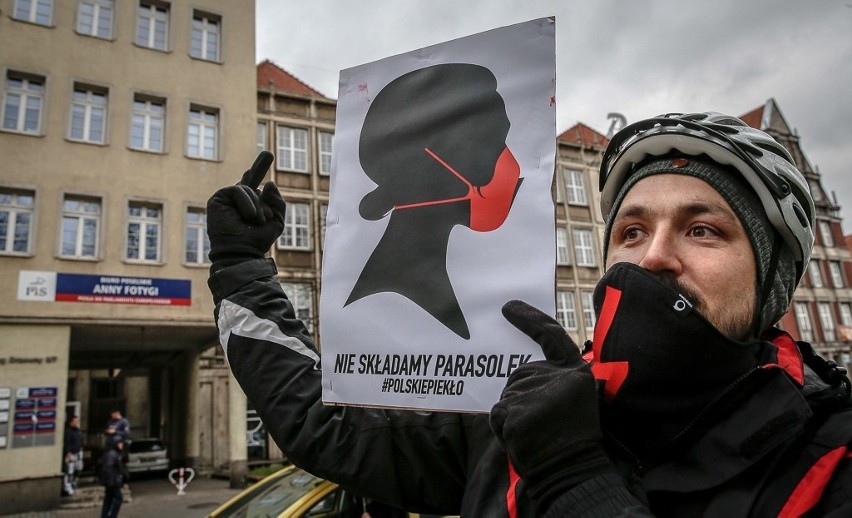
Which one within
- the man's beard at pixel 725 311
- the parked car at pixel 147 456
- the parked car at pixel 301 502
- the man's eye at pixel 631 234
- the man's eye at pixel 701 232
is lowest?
the parked car at pixel 147 456

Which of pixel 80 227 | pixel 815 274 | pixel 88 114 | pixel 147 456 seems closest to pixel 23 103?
pixel 88 114

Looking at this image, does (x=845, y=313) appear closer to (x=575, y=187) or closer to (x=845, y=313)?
(x=845, y=313)

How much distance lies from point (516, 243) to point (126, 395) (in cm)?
3908

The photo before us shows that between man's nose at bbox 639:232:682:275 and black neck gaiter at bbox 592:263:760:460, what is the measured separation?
85 mm

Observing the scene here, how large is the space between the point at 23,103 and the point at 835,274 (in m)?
46.1

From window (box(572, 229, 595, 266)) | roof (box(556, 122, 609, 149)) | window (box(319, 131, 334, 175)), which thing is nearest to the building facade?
roof (box(556, 122, 609, 149))

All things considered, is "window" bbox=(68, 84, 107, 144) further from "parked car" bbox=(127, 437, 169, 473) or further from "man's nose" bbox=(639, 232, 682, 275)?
"man's nose" bbox=(639, 232, 682, 275)

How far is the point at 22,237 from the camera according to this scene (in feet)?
49.0

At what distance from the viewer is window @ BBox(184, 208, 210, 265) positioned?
16.8 meters

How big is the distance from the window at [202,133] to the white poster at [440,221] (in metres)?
17.1

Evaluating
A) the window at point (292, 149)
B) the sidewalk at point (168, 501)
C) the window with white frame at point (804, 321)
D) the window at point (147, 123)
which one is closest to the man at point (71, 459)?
the sidewalk at point (168, 501)

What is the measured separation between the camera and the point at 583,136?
3616cm

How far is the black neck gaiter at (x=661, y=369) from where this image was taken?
1239 millimetres

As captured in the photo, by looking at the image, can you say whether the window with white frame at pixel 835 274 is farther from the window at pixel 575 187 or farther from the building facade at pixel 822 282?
the window at pixel 575 187
